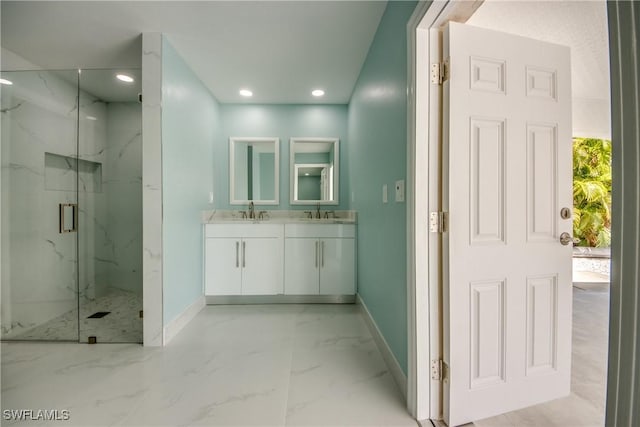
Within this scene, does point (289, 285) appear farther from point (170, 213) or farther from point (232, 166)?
point (232, 166)

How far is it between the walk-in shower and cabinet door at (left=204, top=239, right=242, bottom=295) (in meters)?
0.67

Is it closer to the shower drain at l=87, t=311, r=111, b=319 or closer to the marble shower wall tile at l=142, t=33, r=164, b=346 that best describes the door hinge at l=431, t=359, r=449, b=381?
the marble shower wall tile at l=142, t=33, r=164, b=346

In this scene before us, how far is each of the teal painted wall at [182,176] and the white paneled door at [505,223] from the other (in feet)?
6.67

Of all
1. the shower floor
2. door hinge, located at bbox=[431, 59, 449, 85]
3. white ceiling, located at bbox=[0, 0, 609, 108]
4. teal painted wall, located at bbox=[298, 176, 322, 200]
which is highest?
white ceiling, located at bbox=[0, 0, 609, 108]

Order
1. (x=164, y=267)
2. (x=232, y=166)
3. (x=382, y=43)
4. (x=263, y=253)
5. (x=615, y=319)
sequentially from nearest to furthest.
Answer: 1. (x=615, y=319)
2. (x=382, y=43)
3. (x=164, y=267)
4. (x=263, y=253)
5. (x=232, y=166)

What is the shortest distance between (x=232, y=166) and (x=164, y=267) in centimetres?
174

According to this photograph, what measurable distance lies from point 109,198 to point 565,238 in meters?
3.43

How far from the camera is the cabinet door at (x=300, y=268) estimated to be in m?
3.08

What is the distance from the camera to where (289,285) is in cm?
308

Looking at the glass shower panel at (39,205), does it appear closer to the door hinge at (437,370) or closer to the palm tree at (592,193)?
the door hinge at (437,370)

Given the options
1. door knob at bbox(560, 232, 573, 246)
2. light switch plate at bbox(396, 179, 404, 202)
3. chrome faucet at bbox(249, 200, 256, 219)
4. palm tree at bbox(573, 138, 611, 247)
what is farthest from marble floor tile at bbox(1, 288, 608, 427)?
palm tree at bbox(573, 138, 611, 247)

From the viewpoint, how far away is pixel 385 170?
1.85 meters

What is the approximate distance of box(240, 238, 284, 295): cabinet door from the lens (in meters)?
3.04

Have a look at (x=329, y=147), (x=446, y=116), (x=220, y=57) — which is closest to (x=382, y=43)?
(x=446, y=116)
